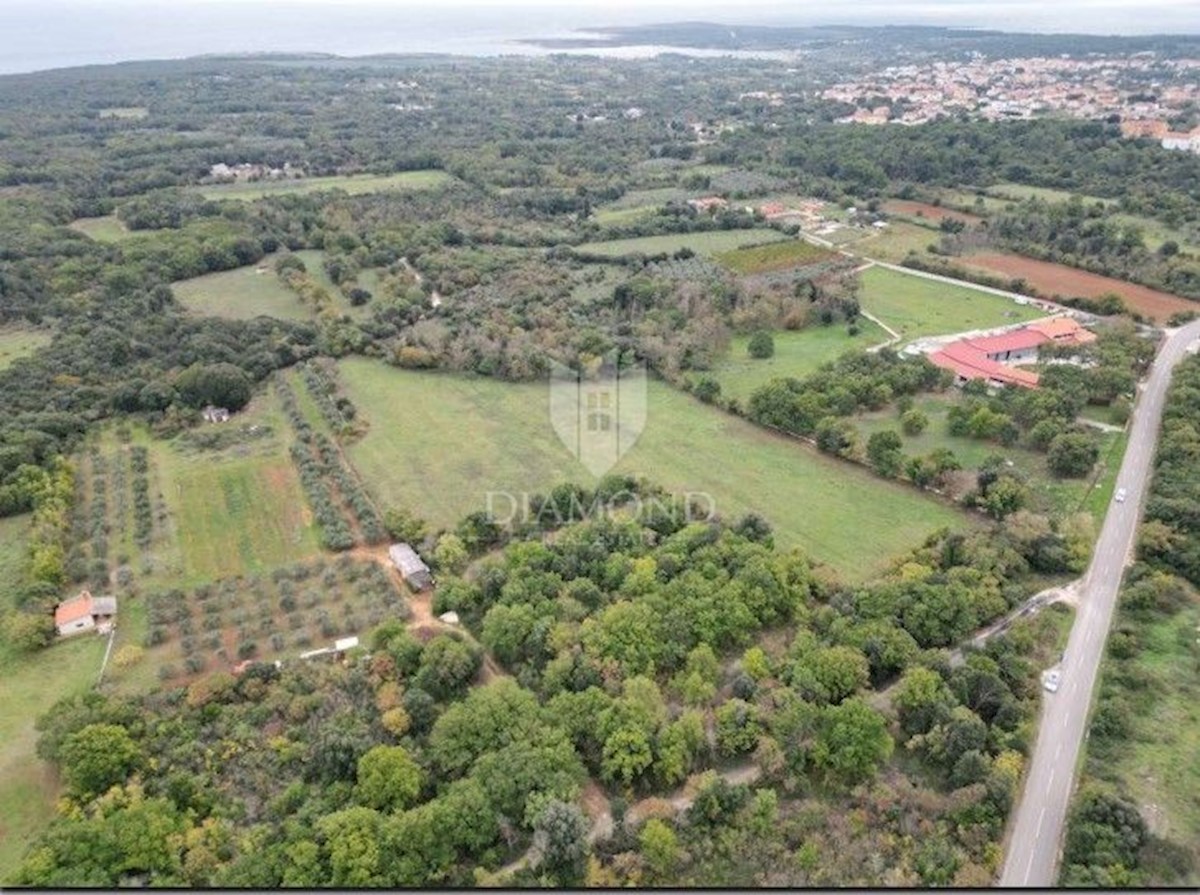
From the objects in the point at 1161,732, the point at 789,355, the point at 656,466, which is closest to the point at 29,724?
the point at 656,466

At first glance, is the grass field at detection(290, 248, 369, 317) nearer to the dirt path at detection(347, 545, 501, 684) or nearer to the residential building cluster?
the dirt path at detection(347, 545, 501, 684)

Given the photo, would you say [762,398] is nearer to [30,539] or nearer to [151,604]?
[151,604]

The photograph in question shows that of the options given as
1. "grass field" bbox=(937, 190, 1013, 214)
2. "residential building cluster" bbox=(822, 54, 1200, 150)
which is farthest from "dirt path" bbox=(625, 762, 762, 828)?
"residential building cluster" bbox=(822, 54, 1200, 150)

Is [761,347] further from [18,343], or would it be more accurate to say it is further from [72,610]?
[18,343]

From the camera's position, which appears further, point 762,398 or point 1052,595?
point 762,398

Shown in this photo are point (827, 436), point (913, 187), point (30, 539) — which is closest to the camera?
point (30, 539)

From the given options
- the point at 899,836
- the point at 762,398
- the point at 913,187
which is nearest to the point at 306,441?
the point at 762,398

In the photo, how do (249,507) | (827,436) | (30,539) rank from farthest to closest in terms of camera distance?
(827,436) < (249,507) < (30,539)
